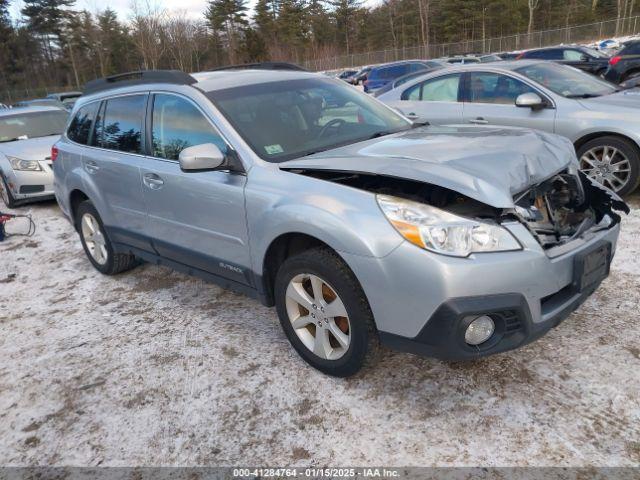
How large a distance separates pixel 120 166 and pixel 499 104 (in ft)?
14.6

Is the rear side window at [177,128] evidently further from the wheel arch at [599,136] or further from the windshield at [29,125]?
the windshield at [29,125]

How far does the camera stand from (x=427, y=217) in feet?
7.77

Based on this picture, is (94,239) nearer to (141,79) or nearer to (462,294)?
(141,79)

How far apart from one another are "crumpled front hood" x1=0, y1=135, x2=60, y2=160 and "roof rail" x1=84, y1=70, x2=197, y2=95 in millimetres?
3787

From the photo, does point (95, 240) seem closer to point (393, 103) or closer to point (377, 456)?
point (377, 456)

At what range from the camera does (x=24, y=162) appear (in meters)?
7.77

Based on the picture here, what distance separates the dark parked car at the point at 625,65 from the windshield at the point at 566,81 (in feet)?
28.5

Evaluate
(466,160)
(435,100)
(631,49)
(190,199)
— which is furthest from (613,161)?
(631,49)

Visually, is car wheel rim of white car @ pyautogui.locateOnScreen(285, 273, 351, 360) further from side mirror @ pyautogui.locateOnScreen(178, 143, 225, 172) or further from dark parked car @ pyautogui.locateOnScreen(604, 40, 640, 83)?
dark parked car @ pyautogui.locateOnScreen(604, 40, 640, 83)

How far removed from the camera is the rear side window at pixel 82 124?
4582mm

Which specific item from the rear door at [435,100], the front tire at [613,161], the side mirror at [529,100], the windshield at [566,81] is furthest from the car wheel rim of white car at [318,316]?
the windshield at [566,81]

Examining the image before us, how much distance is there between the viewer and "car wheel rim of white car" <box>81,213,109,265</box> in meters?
4.76

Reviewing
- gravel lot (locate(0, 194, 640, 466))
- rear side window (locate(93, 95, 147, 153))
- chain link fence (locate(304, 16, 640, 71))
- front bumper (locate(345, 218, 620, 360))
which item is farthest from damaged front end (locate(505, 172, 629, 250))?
chain link fence (locate(304, 16, 640, 71))

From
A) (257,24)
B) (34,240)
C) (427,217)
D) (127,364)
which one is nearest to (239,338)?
(127,364)
